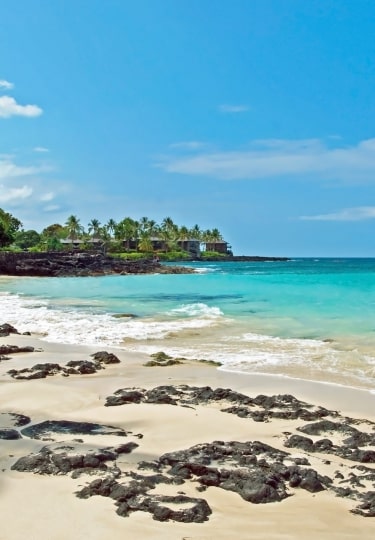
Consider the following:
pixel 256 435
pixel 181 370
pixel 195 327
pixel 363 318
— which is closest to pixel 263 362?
pixel 181 370

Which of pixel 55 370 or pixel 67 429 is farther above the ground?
pixel 67 429

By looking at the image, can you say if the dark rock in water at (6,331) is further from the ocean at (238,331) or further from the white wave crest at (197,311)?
the white wave crest at (197,311)

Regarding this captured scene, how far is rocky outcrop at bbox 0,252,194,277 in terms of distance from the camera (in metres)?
71.6

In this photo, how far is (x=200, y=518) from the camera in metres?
4.28

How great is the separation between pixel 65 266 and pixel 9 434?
235ft

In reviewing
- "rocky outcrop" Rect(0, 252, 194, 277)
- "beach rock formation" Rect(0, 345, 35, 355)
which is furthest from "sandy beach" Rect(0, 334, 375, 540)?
"rocky outcrop" Rect(0, 252, 194, 277)

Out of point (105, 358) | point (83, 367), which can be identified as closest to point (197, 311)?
point (105, 358)

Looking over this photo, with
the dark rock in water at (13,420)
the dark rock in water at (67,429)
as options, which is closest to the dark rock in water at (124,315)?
the dark rock in water at (13,420)

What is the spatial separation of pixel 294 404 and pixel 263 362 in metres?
3.81

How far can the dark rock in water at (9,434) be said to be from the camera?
6.04 m

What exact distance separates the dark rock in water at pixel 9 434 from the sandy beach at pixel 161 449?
0.24ft

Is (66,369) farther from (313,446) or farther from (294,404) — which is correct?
(313,446)

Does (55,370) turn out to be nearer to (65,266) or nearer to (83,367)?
(83,367)

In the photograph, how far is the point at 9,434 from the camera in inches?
242
